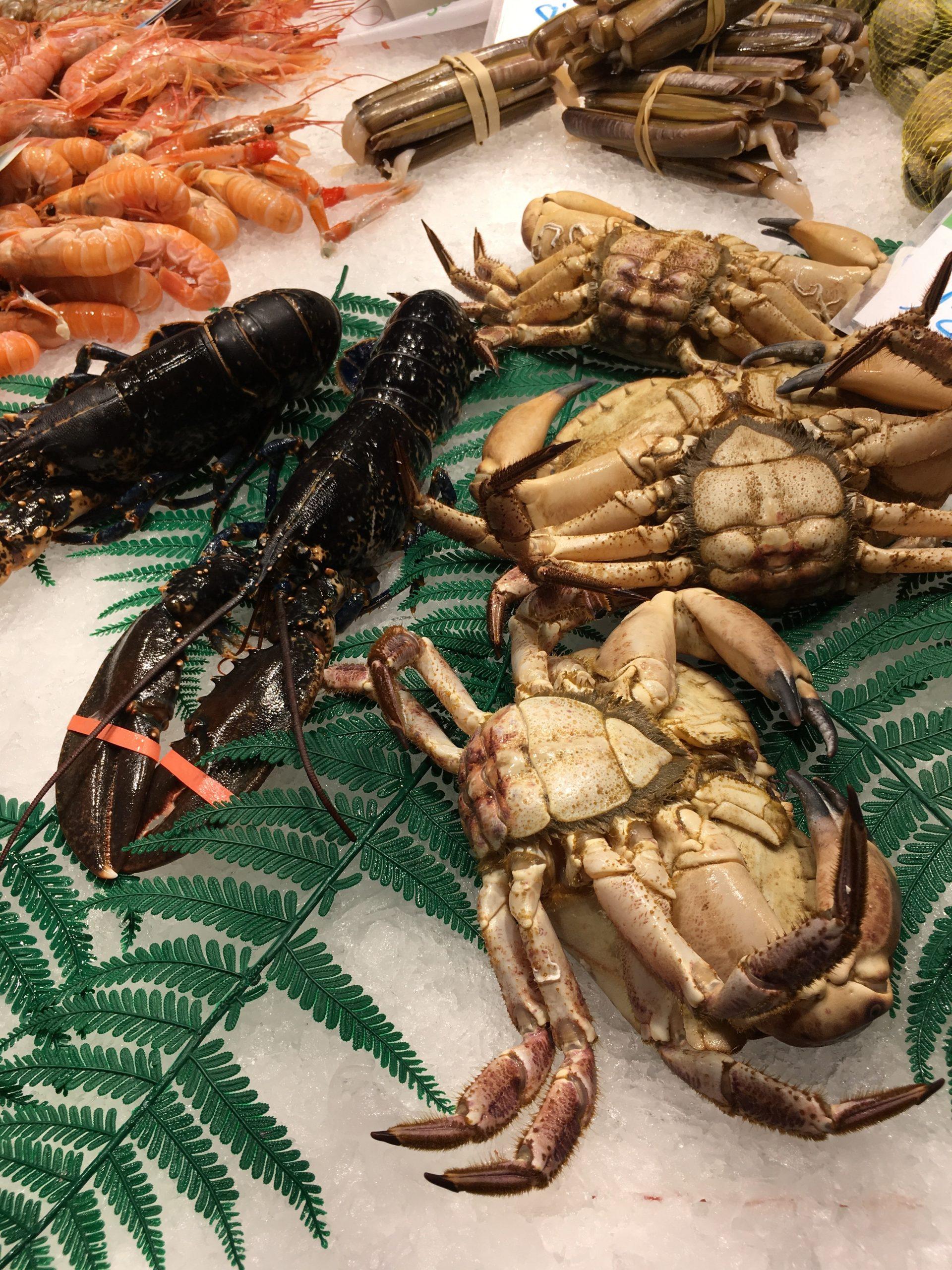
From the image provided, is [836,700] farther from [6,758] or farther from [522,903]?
[6,758]

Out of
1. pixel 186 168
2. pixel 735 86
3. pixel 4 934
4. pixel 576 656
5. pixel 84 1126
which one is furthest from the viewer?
pixel 186 168

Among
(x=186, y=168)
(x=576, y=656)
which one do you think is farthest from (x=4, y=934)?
(x=186, y=168)

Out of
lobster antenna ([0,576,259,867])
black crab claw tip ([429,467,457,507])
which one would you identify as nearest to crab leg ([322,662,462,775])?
lobster antenna ([0,576,259,867])

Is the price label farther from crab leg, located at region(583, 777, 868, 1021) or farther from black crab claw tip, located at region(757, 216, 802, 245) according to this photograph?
crab leg, located at region(583, 777, 868, 1021)

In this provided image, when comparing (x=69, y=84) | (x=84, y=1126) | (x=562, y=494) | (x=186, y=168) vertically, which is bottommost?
(x=84, y=1126)

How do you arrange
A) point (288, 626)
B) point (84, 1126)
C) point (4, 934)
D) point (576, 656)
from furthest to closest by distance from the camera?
1. point (288, 626)
2. point (576, 656)
3. point (4, 934)
4. point (84, 1126)
